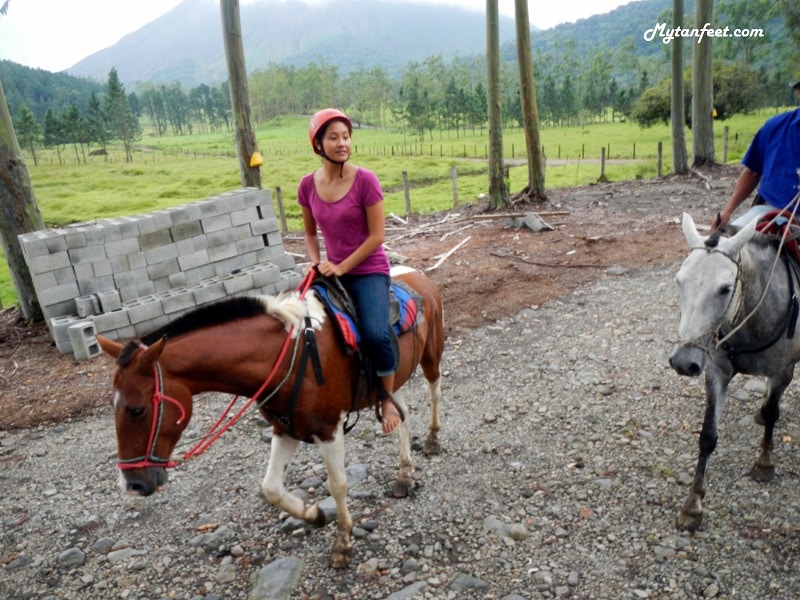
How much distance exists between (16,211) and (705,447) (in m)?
9.89

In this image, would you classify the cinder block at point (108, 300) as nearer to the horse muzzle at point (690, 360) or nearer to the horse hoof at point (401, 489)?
the horse hoof at point (401, 489)

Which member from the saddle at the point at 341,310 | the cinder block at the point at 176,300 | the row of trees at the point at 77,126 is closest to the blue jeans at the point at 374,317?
the saddle at the point at 341,310

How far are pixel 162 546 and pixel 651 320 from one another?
631 cm

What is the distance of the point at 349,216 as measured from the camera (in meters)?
3.65

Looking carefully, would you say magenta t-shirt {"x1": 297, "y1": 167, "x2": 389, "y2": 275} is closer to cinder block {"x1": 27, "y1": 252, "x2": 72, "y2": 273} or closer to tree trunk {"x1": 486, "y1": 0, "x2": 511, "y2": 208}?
cinder block {"x1": 27, "y1": 252, "x2": 72, "y2": 273}

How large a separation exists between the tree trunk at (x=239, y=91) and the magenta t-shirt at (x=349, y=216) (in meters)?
8.69

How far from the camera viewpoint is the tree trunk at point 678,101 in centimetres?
1945

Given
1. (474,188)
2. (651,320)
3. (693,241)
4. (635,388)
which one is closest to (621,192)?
(474,188)

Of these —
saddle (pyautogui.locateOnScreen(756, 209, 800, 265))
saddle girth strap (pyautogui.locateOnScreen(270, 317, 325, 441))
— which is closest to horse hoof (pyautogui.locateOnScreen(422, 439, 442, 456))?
saddle girth strap (pyautogui.locateOnScreen(270, 317, 325, 441))

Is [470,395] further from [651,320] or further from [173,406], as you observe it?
[173,406]

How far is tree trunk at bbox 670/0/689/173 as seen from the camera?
63.8ft

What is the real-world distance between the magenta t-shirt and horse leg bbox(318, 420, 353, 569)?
43.5 inches

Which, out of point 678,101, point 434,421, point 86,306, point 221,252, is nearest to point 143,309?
point 86,306

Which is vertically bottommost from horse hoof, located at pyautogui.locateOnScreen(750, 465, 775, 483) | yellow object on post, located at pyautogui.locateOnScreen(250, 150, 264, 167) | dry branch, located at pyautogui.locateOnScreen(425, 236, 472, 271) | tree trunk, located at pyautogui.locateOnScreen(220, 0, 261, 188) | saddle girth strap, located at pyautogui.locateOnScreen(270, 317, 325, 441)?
horse hoof, located at pyautogui.locateOnScreen(750, 465, 775, 483)
